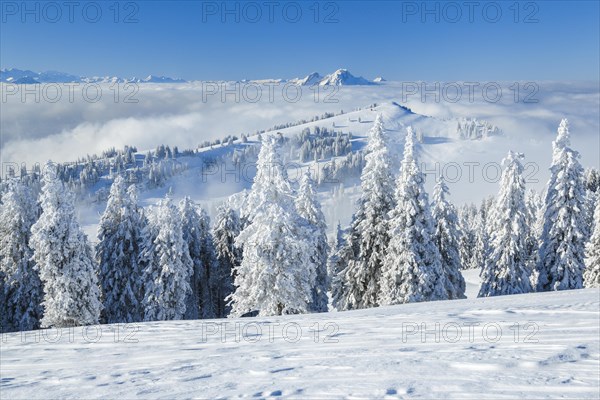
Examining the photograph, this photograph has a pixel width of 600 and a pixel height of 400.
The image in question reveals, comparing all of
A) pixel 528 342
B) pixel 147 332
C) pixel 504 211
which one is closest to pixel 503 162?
Result: pixel 504 211

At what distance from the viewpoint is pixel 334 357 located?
7160 mm

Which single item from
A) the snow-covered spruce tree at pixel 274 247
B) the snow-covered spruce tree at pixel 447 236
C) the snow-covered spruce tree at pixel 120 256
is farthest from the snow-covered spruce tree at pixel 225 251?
the snow-covered spruce tree at pixel 447 236

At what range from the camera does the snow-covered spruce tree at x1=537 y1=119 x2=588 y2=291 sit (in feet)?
85.4

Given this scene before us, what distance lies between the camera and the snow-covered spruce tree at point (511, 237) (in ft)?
89.7

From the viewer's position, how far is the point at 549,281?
27172 mm

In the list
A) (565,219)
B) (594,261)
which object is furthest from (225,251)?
(594,261)

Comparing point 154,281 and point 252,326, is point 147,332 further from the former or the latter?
point 154,281

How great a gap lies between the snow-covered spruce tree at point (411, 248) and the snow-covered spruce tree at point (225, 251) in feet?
51.5

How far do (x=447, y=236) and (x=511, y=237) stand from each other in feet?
13.5

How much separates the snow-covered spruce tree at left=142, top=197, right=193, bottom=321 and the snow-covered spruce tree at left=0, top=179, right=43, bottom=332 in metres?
7.08

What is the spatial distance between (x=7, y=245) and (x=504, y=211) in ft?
108

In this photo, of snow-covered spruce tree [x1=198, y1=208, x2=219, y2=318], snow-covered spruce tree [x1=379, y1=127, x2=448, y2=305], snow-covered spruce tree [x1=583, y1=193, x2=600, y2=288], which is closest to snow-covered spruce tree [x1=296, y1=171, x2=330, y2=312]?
snow-covered spruce tree [x1=379, y1=127, x2=448, y2=305]

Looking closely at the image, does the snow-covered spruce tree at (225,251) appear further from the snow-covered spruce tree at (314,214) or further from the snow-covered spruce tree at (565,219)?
the snow-covered spruce tree at (565,219)

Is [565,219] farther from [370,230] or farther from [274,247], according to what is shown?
[274,247]
